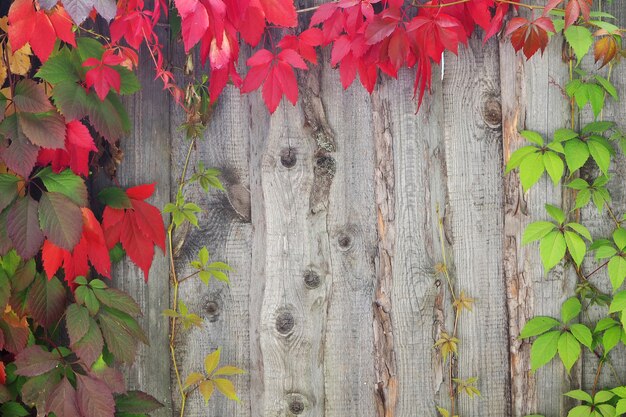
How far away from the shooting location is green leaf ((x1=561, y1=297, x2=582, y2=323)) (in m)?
2.01

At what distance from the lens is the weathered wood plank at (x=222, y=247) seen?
6.60 feet

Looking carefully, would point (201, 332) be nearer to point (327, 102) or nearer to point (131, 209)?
point (131, 209)

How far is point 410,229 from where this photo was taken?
→ 2029 millimetres

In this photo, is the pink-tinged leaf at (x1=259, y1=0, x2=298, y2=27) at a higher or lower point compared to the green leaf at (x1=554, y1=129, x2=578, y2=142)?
higher

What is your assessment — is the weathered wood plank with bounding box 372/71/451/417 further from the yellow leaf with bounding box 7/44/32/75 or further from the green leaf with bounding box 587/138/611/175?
the yellow leaf with bounding box 7/44/32/75

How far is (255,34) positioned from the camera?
66.4 inches

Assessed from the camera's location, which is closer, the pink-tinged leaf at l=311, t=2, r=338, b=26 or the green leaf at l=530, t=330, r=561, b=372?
the pink-tinged leaf at l=311, t=2, r=338, b=26

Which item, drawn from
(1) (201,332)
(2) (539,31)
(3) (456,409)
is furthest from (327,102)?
(3) (456,409)

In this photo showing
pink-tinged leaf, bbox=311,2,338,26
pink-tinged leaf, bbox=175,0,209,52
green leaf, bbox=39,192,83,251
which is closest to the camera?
pink-tinged leaf, bbox=175,0,209,52

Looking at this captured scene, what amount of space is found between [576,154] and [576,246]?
23 centimetres

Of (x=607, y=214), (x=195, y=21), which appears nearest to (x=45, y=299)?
(x=195, y=21)

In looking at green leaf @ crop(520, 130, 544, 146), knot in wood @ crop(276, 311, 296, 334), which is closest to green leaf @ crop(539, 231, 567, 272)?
green leaf @ crop(520, 130, 544, 146)

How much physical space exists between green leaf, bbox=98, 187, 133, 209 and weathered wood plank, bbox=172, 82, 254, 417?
0.19 meters

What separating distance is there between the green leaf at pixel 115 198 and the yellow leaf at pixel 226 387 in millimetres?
499
